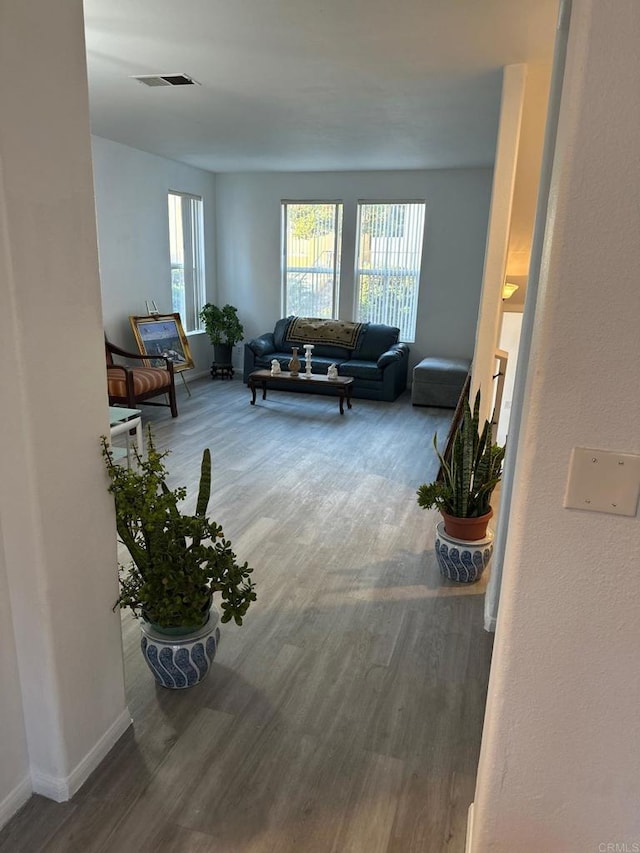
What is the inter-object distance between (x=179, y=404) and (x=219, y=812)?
197 inches

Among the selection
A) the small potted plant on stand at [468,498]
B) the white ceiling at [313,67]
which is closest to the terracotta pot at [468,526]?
the small potted plant on stand at [468,498]

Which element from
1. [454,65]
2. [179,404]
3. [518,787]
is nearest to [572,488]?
[518,787]

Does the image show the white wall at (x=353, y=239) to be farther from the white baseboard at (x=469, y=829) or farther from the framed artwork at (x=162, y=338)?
the white baseboard at (x=469, y=829)

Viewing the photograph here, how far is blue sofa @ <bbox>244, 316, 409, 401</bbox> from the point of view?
6547mm

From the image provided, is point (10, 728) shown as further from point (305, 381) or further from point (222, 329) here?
point (222, 329)

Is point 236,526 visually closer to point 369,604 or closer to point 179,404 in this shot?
point 369,604

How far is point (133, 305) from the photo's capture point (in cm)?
615

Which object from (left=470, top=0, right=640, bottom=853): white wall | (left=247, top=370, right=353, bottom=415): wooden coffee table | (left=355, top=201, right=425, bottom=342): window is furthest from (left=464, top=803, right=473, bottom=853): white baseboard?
(left=355, top=201, right=425, bottom=342): window

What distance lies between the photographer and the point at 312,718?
1991 mm

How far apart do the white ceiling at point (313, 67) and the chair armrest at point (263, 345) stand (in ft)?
7.72

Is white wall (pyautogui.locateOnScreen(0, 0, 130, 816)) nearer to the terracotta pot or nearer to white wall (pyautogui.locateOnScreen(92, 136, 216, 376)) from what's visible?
the terracotta pot

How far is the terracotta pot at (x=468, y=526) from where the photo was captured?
2.76 meters

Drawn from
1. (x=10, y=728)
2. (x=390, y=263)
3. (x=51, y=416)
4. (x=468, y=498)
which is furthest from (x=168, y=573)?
(x=390, y=263)

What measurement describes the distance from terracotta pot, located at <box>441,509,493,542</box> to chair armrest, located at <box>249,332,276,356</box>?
15.1ft
